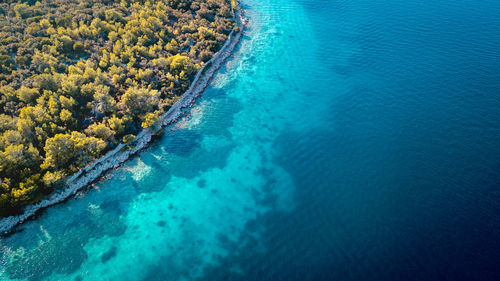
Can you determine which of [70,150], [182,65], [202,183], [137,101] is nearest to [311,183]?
[202,183]

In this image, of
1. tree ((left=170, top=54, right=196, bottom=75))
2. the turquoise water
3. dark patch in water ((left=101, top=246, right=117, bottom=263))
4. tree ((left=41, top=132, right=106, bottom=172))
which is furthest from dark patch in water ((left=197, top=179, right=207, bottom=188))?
tree ((left=170, top=54, right=196, bottom=75))

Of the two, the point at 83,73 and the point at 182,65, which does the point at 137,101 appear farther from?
the point at 83,73

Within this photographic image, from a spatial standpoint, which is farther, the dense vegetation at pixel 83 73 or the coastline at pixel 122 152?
the dense vegetation at pixel 83 73

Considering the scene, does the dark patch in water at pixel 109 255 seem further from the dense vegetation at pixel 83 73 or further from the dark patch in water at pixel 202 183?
the dark patch in water at pixel 202 183

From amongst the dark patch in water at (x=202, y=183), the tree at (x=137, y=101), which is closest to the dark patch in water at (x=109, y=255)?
the dark patch in water at (x=202, y=183)

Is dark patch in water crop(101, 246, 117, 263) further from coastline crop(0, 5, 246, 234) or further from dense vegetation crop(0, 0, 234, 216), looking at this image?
dense vegetation crop(0, 0, 234, 216)

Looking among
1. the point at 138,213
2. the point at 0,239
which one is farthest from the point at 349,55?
the point at 0,239
